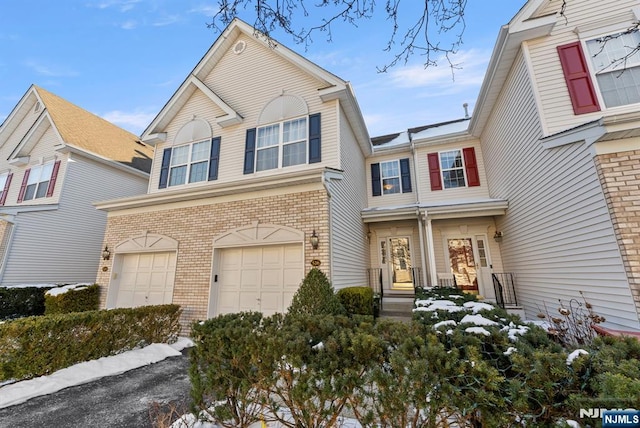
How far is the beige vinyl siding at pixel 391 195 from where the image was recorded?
36.0ft

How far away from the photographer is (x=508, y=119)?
788 centimetres

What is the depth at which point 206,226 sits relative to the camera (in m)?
7.43

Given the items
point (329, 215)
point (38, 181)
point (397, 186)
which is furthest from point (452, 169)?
point (38, 181)

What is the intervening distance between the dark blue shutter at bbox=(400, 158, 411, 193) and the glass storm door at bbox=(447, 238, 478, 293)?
2.74 meters

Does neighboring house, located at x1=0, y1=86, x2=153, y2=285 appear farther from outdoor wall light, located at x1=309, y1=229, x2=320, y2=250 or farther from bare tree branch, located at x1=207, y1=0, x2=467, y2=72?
bare tree branch, located at x1=207, y1=0, x2=467, y2=72

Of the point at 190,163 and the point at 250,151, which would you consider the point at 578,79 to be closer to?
the point at 250,151

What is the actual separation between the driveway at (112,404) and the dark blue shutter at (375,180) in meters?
9.30

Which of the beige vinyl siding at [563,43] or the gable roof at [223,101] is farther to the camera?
the gable roof at [223,101]

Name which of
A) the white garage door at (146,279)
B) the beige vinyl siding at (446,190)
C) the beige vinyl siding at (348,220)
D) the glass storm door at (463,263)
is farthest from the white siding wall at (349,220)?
the white garage door at (146,279)

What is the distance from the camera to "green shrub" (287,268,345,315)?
17.0 feet

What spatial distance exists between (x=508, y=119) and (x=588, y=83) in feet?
6.57

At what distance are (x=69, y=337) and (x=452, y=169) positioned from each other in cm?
1226

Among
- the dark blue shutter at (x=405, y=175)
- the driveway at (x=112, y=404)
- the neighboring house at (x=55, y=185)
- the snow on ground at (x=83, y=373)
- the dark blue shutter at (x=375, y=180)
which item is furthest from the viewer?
the dark blue shutter at (x=375, y=180)

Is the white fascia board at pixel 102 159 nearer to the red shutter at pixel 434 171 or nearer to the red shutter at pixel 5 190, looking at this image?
the red shutter at pixel 5 190
